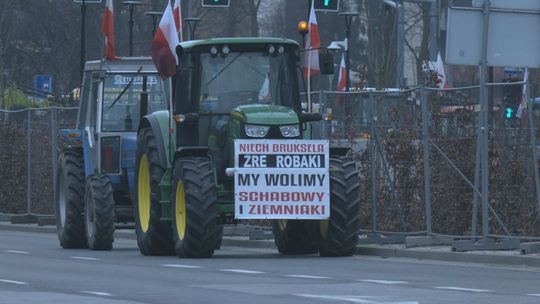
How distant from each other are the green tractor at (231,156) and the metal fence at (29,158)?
29.6 ft

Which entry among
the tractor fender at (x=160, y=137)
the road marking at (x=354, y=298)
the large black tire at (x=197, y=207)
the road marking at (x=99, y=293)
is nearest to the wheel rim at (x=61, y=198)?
the tractor fender at (x=160, y=137)

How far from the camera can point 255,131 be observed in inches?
847

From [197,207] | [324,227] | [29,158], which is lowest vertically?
[29,158]

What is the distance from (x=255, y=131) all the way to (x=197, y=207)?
1.37m

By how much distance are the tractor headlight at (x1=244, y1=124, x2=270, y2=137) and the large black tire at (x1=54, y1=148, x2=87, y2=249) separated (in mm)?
5199

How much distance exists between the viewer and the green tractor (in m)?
21.3

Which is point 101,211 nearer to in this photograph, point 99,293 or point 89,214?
Answer: point 89,214

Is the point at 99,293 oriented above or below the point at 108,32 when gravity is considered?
below

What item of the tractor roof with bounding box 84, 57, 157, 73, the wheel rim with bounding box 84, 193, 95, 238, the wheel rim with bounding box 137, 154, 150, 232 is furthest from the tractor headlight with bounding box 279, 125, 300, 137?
the tractor roof with bounding box 84, 57, 157, 73

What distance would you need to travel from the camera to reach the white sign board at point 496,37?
819 inches

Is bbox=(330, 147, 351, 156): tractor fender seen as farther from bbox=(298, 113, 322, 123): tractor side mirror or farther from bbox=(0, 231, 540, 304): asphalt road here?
bbox=(0, 231, 540, 304): asphalt road

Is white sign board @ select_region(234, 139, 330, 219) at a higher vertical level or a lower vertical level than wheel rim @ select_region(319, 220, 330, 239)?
higher

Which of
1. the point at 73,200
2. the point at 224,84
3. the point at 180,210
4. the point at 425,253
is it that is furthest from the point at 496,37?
the point at 73,200

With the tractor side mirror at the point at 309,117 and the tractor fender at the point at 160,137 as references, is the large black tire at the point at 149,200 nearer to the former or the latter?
the tractor fender at the point at 160,137
